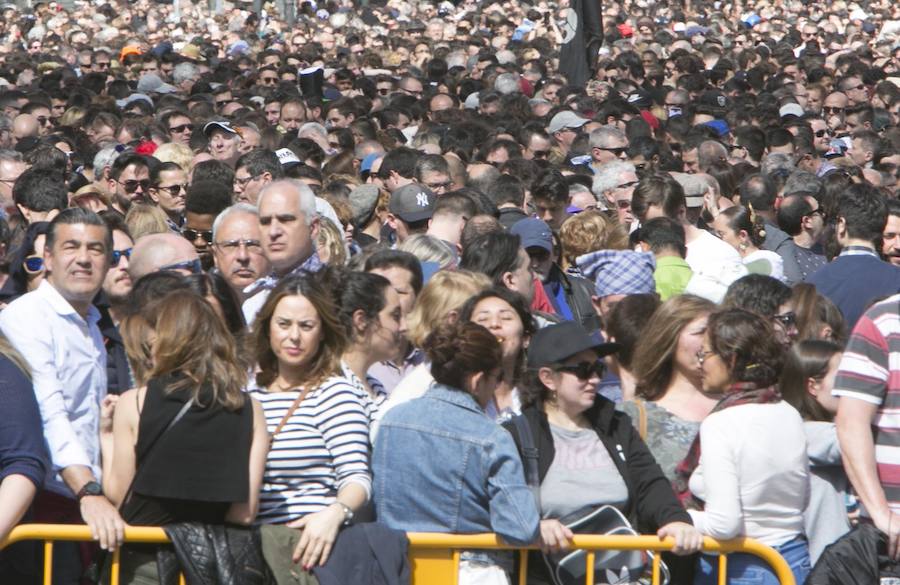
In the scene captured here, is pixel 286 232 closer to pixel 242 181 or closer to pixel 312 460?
pixel 312 460

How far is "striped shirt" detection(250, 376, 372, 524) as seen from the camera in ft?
16.3

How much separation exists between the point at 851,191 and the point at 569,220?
2014mm

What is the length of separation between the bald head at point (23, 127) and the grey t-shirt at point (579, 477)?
32.9 feet

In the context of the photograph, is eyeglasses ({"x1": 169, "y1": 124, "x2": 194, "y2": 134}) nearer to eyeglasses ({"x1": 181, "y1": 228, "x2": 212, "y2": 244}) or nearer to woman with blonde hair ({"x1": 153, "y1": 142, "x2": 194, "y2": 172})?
woman with blonde hair ({"x1": 153, "y1": 142, "x2": 194, "y2": 172})

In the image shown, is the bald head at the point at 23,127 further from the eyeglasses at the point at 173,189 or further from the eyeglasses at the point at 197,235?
the eyeglasses at the point at 197,235

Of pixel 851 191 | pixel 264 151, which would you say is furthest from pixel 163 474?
pixel 264 151

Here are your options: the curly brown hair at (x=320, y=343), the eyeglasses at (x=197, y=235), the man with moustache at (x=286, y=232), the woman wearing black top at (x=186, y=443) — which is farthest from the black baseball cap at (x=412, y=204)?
the woman wearing black top at (x=186, y=443)

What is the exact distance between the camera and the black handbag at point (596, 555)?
4.99 m

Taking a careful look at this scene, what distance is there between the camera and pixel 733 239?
30.2 ft

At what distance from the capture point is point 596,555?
4.99 metres

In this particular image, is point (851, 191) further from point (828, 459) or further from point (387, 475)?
point (387, 475)

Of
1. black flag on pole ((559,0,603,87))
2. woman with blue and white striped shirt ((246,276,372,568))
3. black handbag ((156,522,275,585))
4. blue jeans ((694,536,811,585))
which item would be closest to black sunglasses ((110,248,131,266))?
woman with blue and white striped shirt ((246,276,372,568))

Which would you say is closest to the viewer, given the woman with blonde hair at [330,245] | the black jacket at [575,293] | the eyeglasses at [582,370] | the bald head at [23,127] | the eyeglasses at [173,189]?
the eyeglasses at [582,370]

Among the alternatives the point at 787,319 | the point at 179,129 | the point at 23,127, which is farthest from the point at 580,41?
the point at 787,319
